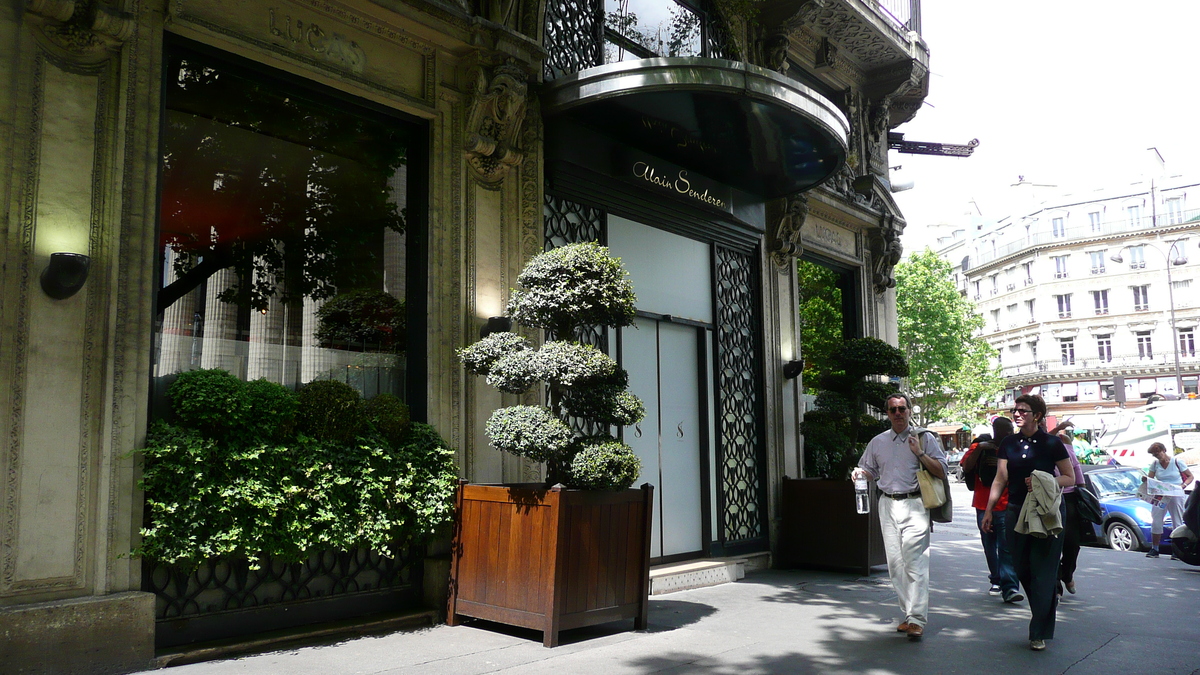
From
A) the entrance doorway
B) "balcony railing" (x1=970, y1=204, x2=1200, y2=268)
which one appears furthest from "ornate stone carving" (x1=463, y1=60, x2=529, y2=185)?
"balcony railing" (x1=970, y1=204, x2=1200, y2=268)

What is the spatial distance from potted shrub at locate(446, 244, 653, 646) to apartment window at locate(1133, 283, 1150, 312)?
64.0 metres

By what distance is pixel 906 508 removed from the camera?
6.88 m

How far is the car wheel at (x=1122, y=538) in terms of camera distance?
14.0 metres

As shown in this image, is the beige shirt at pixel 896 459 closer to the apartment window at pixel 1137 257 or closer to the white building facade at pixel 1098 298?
the white building facade at pixel 1098 298

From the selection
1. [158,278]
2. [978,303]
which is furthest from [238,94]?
Result: [978,303]

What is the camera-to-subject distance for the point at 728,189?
36.8ft

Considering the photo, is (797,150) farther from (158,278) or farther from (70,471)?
(70,471)

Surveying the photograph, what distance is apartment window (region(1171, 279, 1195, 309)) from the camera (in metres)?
56.7

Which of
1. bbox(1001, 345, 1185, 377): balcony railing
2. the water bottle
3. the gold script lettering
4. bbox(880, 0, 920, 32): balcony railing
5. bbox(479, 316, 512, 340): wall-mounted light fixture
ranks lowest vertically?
the water bottle

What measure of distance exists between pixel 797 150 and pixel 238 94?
6204 mm

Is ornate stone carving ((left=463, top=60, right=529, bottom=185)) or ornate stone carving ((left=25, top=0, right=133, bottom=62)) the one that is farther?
ornate stone carving ((left=463, top=60, right=529, bottom=185))

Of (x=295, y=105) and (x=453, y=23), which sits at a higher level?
(x=453, y=23)

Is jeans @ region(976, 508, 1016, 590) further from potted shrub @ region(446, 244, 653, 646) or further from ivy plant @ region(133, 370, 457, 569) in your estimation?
ivy plant @ region(133, 370, 457, 569)

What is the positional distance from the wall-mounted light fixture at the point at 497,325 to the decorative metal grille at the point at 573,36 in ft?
9.36
